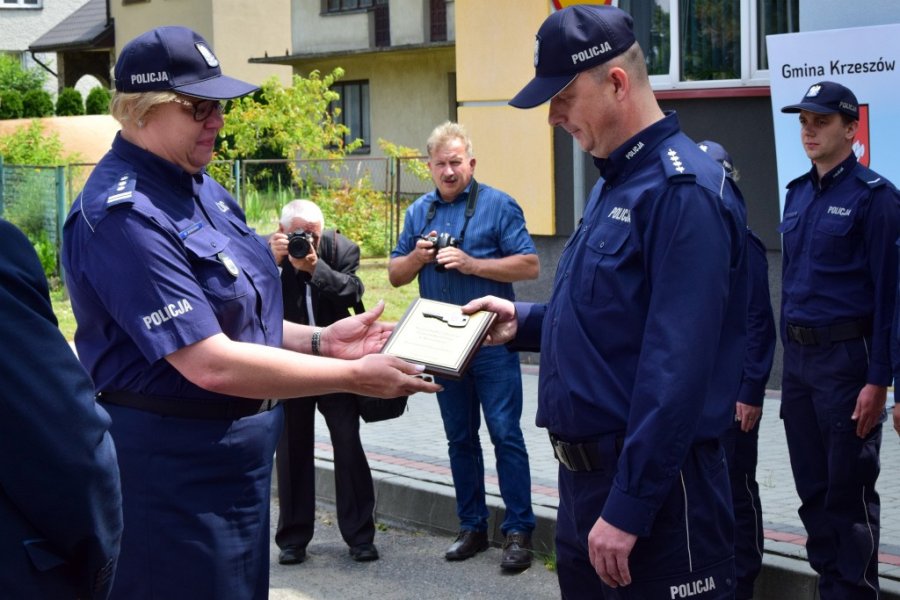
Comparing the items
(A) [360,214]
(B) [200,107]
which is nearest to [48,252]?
(A) [360,214]

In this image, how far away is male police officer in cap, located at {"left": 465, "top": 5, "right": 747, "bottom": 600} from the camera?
10.6 feet

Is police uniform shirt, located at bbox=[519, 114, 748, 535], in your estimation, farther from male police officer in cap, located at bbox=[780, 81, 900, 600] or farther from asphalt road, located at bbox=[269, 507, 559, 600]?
asphalt road, located at bbox=[269, 507, 559, 600]

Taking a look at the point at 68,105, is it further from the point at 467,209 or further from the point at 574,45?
the point at 574,45

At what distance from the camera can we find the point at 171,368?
3.52 m

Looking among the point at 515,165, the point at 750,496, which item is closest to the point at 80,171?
the point at 515,165

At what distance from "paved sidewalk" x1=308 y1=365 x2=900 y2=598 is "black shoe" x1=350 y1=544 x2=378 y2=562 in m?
0.57

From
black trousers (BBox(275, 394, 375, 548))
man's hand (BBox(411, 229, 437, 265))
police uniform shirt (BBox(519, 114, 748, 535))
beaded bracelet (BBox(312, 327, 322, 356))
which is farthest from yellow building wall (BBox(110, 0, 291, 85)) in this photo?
police uniform shirt (BBox(519, 114, 748, 535))

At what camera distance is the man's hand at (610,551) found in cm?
325

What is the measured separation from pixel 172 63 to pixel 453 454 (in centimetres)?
371

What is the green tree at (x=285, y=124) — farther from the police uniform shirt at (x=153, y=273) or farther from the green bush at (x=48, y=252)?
the police uniform shirt at (x=153, y=273)

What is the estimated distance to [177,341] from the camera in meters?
3.38

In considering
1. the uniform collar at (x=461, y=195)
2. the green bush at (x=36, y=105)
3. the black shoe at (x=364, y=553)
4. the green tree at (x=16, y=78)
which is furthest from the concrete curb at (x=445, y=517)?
the green tree at (x=16, y=78)

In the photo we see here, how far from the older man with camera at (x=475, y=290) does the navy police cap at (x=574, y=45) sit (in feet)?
10.5

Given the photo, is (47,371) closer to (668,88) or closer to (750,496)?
(750,496)
